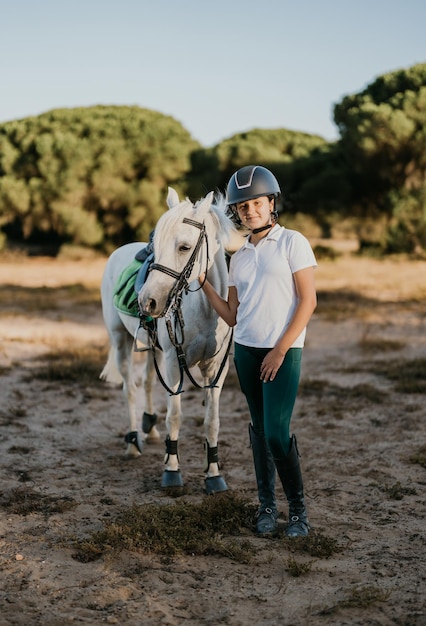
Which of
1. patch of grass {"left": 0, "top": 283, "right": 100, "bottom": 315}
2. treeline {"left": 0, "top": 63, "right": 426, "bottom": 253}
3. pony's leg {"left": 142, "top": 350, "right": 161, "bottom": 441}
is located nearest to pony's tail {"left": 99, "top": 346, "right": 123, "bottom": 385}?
pony's leg {"left": 142, "top": 350, "right": 161, "bottom": 441}

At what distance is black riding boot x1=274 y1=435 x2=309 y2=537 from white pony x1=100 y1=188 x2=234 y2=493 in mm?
840

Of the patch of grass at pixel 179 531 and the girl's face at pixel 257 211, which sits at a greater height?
the girl's face at pixel 257 211

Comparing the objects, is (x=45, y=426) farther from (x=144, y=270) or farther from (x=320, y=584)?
(x=320, y=584)

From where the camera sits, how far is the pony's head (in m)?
3.33

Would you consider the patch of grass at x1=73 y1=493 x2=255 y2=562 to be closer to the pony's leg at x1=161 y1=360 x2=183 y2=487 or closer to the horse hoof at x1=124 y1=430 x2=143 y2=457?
the pony's leg at x1=161 y1=360 x2=183 y2=487

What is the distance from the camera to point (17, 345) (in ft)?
30.4

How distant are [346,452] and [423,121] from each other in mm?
15089

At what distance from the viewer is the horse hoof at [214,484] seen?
4.20 metres

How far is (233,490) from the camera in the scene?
429 cm

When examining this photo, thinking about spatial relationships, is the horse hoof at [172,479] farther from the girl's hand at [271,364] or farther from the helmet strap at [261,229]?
the helmet strap at [261,229]

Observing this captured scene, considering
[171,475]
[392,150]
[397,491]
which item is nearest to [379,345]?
[397,491]

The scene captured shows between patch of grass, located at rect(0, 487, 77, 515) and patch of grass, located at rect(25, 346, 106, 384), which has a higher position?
patch of grass, located at rect(0, 487, 77, 515)

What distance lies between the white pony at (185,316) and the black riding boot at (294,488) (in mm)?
840

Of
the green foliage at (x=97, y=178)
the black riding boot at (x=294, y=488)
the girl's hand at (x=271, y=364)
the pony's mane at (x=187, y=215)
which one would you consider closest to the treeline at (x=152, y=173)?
the green foliage at (x=97, y=178)
